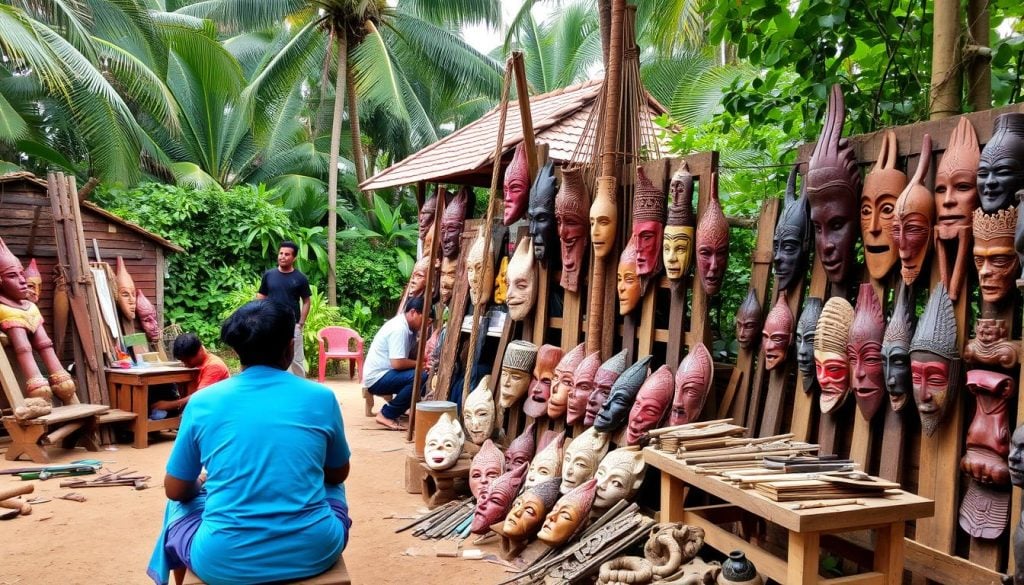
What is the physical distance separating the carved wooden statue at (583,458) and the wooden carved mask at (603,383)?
0.12 m

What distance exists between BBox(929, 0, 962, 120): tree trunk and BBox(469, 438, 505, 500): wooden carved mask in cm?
307

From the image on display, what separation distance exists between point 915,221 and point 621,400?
5.76 ft

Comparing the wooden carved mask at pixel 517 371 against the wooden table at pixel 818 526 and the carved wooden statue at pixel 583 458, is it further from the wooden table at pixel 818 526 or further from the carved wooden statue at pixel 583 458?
the wooden table at pixel 818 526

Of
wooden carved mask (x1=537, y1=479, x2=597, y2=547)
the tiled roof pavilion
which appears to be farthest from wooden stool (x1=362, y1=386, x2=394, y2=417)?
wooden carved mask (x1=537, y1=479, x2=597, y2=547)

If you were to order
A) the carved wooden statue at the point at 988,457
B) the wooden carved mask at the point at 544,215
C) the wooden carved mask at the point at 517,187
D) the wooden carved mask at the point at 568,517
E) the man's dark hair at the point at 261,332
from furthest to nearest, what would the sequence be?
the wooden carved mask at the point at 517,187 < the wooden carved mask at the point at 544,215 < the wooden carved mask at the point at 568,517 < the carved wooden statue at the point at 988,457 < the man's dark hair at the point at 261,332

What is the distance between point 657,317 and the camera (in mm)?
4820

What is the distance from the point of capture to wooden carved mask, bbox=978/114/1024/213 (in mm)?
2953

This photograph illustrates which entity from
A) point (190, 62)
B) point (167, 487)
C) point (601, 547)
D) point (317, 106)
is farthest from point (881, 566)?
point (317, 106)

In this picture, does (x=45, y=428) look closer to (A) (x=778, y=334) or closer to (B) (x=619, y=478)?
(B) (x=619, y=478)

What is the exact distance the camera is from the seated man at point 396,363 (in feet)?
26.5

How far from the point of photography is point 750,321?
4051 millimetres

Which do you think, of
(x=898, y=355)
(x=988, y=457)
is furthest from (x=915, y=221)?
(x=988, y=457)

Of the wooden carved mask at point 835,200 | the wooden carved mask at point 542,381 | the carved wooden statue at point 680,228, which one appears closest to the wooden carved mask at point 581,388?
the wooden carved mask at point 542,381

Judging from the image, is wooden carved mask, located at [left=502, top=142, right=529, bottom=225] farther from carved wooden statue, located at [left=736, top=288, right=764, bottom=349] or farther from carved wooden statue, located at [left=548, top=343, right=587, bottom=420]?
carved wooden statue, located at [left=736, top=288, right=764, bottom=349]
